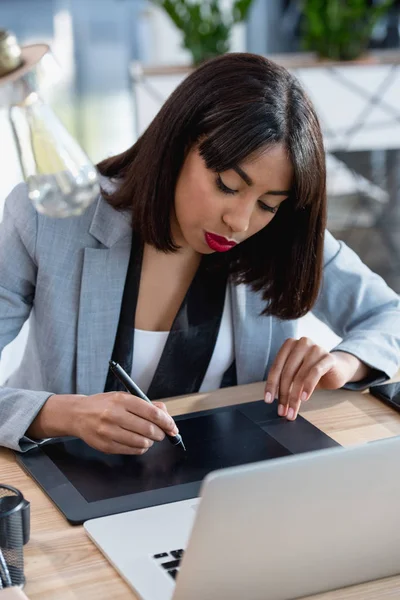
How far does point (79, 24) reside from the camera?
9.46 metres

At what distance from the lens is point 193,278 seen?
70.2 inches

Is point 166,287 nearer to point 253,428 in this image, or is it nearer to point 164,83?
point 253,428

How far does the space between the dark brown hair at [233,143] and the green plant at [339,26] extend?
3.19 meters

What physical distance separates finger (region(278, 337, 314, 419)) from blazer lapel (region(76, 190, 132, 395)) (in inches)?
12.6

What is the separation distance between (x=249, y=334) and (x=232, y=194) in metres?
0.39

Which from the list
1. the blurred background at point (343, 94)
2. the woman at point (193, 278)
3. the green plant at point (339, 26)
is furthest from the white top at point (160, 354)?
the green plant at point (339, 26)

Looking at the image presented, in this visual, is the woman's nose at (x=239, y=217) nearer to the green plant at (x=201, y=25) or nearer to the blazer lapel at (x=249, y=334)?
the blazer lapel at (x=249, y=334)

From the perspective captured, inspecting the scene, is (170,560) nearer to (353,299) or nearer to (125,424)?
(125,424)

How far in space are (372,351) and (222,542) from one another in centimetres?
85

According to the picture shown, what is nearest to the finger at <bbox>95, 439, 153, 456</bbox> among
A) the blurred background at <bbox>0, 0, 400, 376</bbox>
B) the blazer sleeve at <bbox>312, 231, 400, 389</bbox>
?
the blazer sleeve at <bbox>312, 231, 400, 389</bbox>

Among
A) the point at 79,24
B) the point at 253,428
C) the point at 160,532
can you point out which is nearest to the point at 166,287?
A: the point at 253,428

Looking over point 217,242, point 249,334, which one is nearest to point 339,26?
point 249,334

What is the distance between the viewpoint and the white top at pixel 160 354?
1725 millimetres

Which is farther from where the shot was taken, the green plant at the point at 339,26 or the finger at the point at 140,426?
the green plant at the point at 339,26
